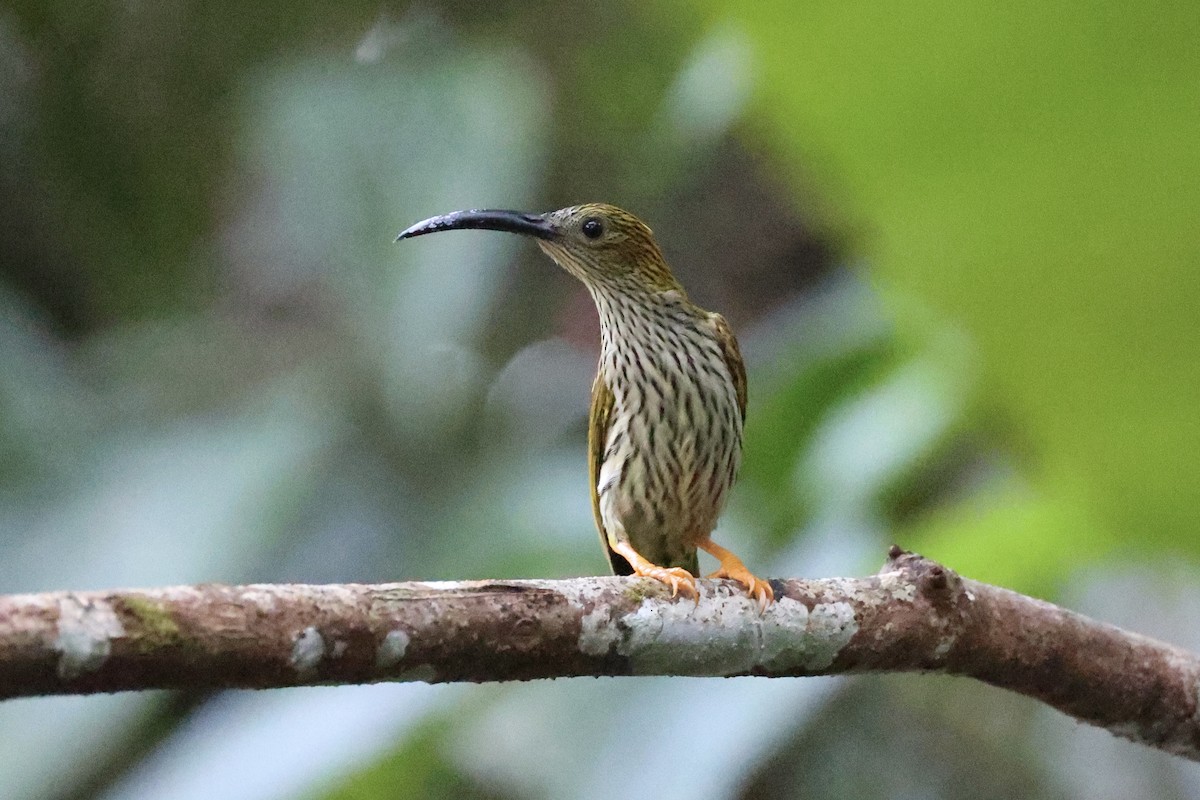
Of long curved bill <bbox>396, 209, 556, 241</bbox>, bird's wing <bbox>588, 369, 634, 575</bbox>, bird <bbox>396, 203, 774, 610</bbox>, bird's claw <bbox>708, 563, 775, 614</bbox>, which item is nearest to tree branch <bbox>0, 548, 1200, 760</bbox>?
bird's claw <bbox>708, 563, 775, 614</bbox>

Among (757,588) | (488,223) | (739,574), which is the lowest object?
(757,588)

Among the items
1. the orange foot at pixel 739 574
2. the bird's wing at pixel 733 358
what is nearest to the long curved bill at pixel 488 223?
the bird's wing at pixel 733 358

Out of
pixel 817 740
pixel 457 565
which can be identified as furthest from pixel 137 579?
pixel 817 740

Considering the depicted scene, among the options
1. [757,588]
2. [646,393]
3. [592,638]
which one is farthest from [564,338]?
[592,638]

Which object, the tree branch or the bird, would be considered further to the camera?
the bird

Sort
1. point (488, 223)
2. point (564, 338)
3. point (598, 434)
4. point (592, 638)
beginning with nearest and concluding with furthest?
1. point (592, 638)
2. point (488, 223)
3. point (598, 434)
4. point (564, 338)

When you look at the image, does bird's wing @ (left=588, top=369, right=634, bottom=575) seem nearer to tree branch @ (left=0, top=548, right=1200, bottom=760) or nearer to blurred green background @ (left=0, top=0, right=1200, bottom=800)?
blurred green background @ (left=0, top=0, right=1200, bottom=800)

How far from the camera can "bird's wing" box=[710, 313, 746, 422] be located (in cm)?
371

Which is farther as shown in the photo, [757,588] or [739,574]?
[739,574]

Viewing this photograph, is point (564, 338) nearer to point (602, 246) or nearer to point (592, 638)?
point (602, 246)

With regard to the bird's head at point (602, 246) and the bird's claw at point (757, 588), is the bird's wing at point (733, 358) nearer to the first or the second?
the bird's head at point (602, 246)

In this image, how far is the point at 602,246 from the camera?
3.75 m

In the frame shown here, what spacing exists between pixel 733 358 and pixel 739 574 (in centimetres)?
83

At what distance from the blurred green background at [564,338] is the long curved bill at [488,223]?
2.29 ft
